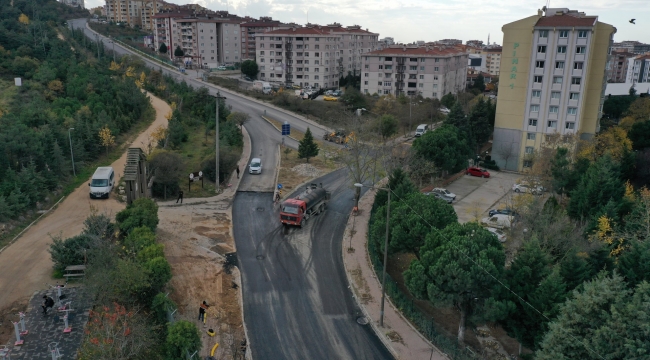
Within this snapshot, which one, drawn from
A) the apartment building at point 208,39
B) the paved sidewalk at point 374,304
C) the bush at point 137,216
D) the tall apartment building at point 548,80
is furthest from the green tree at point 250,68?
the bush at point 137,216

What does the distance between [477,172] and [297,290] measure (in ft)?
104

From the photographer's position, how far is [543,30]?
162 feet

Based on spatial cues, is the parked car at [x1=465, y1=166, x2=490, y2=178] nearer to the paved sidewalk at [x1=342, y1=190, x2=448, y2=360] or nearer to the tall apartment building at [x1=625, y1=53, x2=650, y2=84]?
the paved sidewalk at [x1=342, y1=190, x2=448, y2=360]

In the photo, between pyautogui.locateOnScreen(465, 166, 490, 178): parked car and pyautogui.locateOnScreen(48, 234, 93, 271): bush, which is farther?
pyautogui.locateOnScreen(465, 166, 490, 178): parked car

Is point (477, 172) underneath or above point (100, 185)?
underneath

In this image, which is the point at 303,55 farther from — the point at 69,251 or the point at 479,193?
the point at 69,251

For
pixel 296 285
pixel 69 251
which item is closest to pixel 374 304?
pixel 296 285

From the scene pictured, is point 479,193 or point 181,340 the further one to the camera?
point 479,193

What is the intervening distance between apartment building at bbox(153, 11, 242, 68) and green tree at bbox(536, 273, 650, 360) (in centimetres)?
10763

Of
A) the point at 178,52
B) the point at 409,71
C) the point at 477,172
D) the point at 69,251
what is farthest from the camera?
the point at 178,52

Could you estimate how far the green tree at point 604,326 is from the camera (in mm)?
13945

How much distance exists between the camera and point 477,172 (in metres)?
50.0

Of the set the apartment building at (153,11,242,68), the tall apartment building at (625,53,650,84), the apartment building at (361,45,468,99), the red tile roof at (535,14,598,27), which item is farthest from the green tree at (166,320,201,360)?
the tall apartment building at (625,53,650,84)

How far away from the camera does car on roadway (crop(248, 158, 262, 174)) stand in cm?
4384
